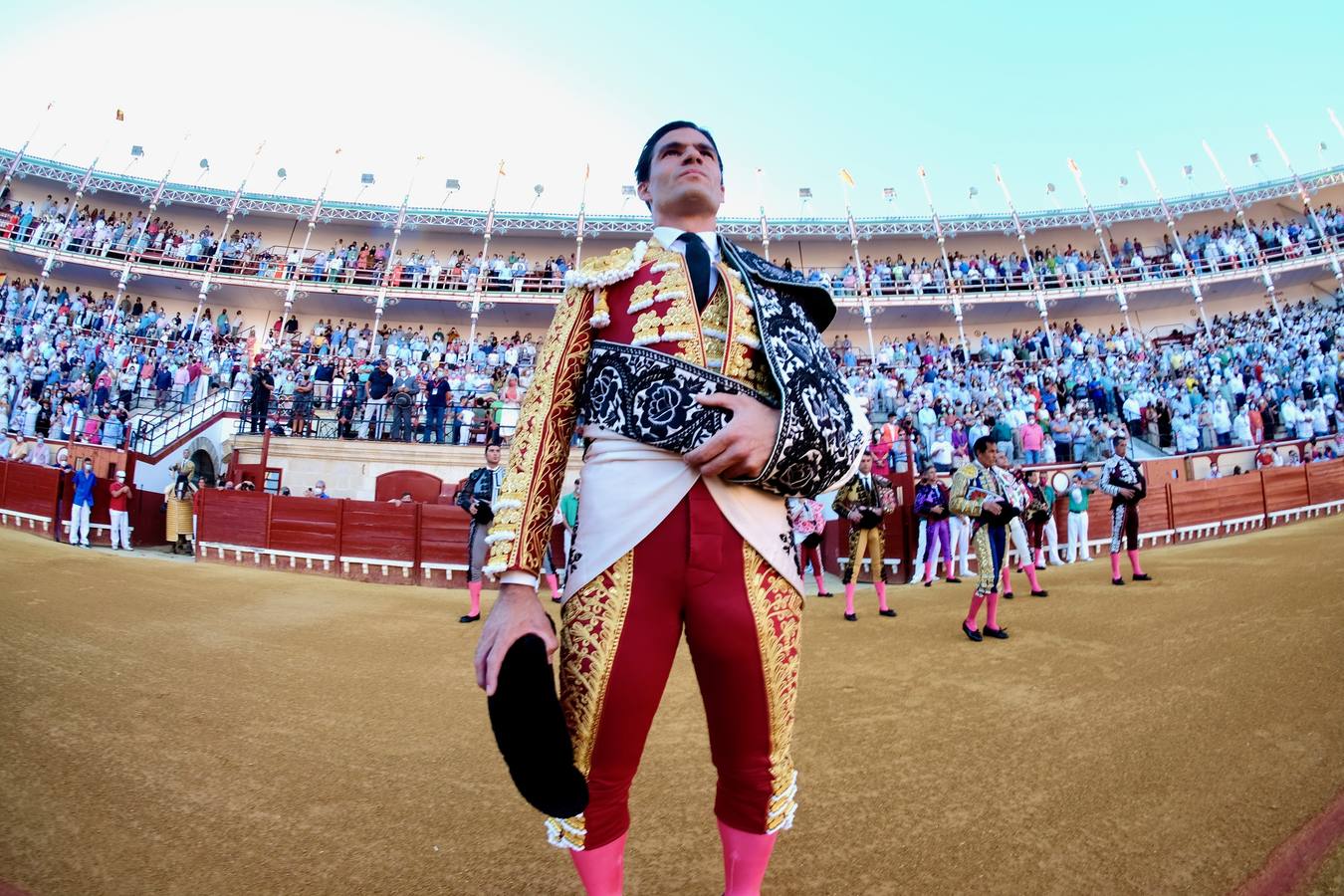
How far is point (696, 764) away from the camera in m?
2.73

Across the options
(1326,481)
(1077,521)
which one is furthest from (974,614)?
(1326,481)

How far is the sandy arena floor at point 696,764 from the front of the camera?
6.15ft

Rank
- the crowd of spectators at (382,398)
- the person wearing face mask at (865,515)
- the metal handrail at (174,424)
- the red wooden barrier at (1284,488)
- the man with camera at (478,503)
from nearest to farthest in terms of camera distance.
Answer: the man with camera at (478,503) → the person wearing face mask at (865,515) → the red wooden barrier at (1284,488) → the metal handrail at (174,424) → the crowd of spectators at (382,398)

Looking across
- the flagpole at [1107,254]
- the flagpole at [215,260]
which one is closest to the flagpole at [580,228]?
the flagpole at [215,260]

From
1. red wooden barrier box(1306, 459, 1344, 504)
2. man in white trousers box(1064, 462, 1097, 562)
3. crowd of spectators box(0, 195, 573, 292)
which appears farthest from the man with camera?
crowd of spectators box(0, 195, 573, 292)

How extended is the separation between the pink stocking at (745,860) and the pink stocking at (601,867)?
20cm

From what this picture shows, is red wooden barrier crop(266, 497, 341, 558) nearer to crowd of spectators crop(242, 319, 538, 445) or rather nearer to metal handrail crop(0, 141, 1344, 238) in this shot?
crowd of spectators crop(242, 319, 538, 445)

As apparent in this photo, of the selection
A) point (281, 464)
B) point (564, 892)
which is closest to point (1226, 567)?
point (564, 892)

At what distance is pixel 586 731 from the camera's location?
1.22 m

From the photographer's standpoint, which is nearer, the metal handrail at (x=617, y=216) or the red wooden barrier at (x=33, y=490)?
the red wooden barrier at (x=33, y=490)

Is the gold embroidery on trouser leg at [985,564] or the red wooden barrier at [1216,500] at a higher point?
the red wooden barrier at [1216,500]

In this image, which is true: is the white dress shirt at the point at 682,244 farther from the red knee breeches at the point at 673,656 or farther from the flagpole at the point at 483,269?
the flagpole at the point at 483,269

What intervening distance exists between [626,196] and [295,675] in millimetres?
26630

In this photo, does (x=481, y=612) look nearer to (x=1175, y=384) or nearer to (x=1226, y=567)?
(x=1226, y=567)
